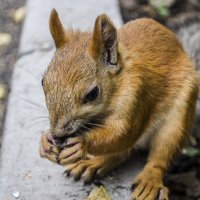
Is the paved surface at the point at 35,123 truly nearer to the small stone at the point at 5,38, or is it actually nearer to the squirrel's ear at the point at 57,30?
the small stone at the point at 5,38

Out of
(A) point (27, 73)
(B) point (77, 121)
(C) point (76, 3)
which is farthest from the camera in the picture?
(C) point (76, 3)

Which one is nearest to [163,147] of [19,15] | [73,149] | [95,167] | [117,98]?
[95,167]

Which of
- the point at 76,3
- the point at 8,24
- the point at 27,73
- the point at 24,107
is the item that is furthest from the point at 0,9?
the point at 24,107

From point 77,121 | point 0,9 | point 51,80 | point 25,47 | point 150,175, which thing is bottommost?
point 150,175

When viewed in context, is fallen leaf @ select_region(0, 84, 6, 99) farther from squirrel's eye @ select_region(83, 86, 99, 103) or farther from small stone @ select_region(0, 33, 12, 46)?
squirrel's eye @ select_region(83, 86, 99, 103)

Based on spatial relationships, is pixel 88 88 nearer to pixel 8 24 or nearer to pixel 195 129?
pixel 195 129

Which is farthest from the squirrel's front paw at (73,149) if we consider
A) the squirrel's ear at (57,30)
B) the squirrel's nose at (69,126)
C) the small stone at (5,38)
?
the small stone at (5,38)

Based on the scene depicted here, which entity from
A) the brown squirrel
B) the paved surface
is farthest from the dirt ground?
the brown squirrel
